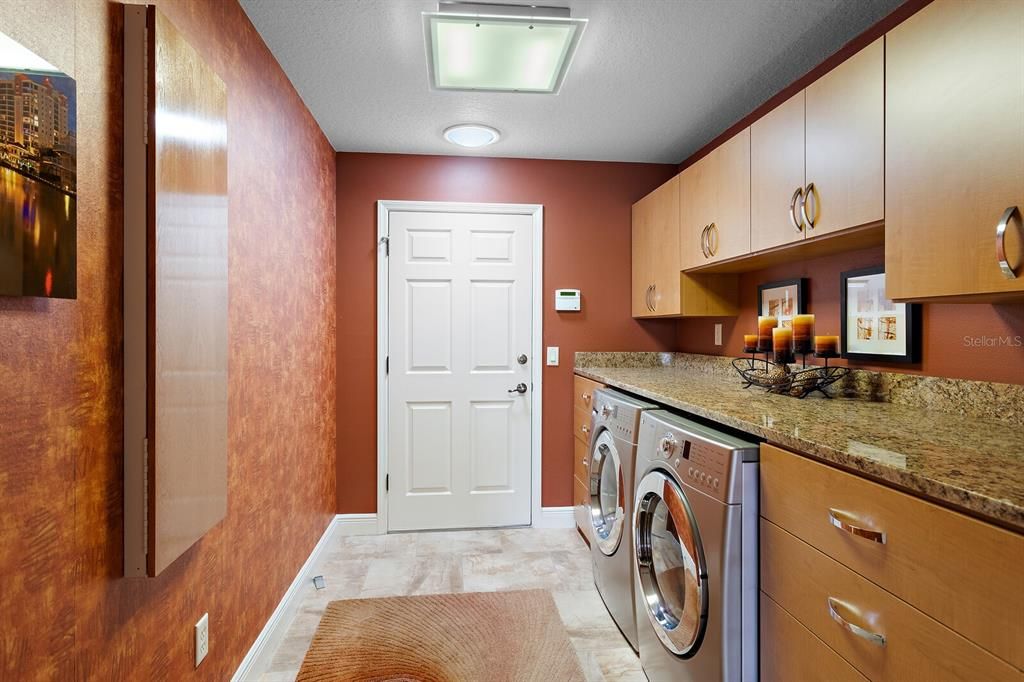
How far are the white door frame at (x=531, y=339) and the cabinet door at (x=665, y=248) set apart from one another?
27.9 inches

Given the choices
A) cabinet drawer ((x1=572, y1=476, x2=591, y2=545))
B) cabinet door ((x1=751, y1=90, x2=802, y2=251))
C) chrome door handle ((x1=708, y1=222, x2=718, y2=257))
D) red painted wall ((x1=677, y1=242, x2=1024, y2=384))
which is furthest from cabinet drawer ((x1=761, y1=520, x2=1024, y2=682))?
cabinet drawer ((x1=572, y1=476, x2=591, y2=545))

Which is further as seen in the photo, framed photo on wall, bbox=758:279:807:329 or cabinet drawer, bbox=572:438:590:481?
cabinet drawer, bbox=572:438:590:481

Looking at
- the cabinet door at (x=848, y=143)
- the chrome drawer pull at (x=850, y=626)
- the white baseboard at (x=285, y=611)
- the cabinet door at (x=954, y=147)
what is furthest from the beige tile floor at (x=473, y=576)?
the cabinet door at (x=848, y=143)

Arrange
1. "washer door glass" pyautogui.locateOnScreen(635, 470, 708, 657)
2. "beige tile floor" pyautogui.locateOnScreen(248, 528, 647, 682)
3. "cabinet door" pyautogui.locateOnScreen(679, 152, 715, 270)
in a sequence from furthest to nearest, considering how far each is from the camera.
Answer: "cabinet door" pyautogui.locateOnScreen(679, 152, 715, 270), "beige tile floor" pyautogui.locateOnScreen(248, 528, 647, 682), "washer door glass" pyautogui.locateOnScreen(635, 470, 708, 657)

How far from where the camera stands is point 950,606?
83 centimetres

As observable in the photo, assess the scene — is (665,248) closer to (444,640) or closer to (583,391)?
(583,391)

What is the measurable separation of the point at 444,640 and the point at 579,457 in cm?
136

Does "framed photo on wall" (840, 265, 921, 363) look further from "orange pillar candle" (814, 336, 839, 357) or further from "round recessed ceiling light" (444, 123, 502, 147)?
"round recessed ceiling light" (444, 123, 502, 147)

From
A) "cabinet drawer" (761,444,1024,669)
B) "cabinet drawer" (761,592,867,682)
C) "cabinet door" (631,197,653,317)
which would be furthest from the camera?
"cabinet door" (631,197,653,317)

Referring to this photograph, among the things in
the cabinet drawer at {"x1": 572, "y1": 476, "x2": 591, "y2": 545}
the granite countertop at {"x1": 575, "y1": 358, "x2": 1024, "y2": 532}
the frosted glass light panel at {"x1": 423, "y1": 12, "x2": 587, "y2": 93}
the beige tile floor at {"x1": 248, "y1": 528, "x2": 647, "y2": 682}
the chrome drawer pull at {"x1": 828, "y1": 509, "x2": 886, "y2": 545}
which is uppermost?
the frosted glass light panel at {"x1": 423, "y1": 12, "x2": 587, "y2": 93}

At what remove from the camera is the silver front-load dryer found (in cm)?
196

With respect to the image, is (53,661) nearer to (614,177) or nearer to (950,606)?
(950,606)

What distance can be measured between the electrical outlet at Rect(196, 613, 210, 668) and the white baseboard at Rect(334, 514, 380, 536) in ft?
Result: 5.36

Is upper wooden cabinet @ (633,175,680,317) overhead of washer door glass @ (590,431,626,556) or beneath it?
overhead
